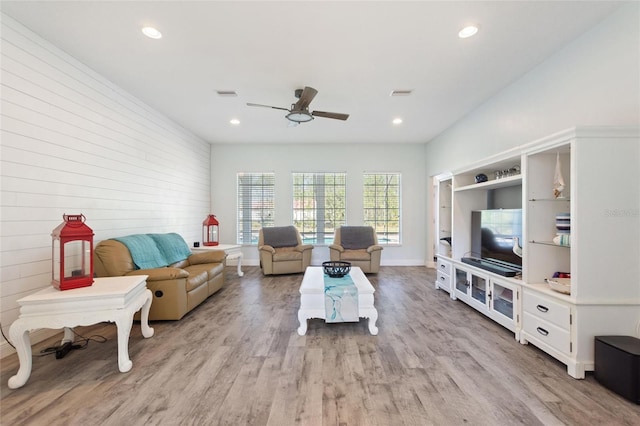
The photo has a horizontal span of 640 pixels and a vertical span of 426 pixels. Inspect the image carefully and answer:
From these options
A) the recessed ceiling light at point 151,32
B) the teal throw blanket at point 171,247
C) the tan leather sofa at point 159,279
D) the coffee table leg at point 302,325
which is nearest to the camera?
the recessed ceiling light at point 151,32

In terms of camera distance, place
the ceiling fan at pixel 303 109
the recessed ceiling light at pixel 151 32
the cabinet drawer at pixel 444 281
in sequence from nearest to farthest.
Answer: the recessed ceiling light at pixel 151 32
the ceiling fan at pixel 303 109
the cabinet drawer at pixel 444 281

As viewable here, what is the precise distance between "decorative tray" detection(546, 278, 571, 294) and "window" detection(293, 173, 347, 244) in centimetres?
445

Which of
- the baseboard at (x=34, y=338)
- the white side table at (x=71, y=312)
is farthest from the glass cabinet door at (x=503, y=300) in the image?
the baseboard at (x=34, y=338)

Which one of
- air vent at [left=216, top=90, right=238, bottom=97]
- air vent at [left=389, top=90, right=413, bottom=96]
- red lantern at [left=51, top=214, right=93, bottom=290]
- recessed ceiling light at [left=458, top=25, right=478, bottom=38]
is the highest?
air vent at [left=389, top=90, right=413, bottom=96]

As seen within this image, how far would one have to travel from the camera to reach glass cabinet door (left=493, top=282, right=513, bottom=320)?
279 centimetres

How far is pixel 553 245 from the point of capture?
2531mm

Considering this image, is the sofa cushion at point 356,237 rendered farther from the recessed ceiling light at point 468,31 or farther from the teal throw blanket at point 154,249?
the recessed ceiling light at point 468,31

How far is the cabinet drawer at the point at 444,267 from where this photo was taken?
13.4 ft

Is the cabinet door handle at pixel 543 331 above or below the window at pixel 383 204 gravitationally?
below

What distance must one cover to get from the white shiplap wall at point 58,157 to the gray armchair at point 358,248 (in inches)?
135

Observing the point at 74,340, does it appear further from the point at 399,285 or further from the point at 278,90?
the point at 399,285

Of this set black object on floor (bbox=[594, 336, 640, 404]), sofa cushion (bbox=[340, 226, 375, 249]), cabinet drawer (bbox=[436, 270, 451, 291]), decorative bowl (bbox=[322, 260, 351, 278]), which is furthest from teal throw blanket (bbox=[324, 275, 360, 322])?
sofa cushion (bbox=[340, 226, 375, 249])

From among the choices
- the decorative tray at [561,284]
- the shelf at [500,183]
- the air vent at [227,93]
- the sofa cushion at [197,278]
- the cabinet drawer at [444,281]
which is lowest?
the cabinet drawer at [444,281]

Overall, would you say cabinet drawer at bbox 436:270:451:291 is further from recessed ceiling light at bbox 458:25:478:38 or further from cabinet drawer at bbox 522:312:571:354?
recessed ceiling light at bbox 458:25:478:38
